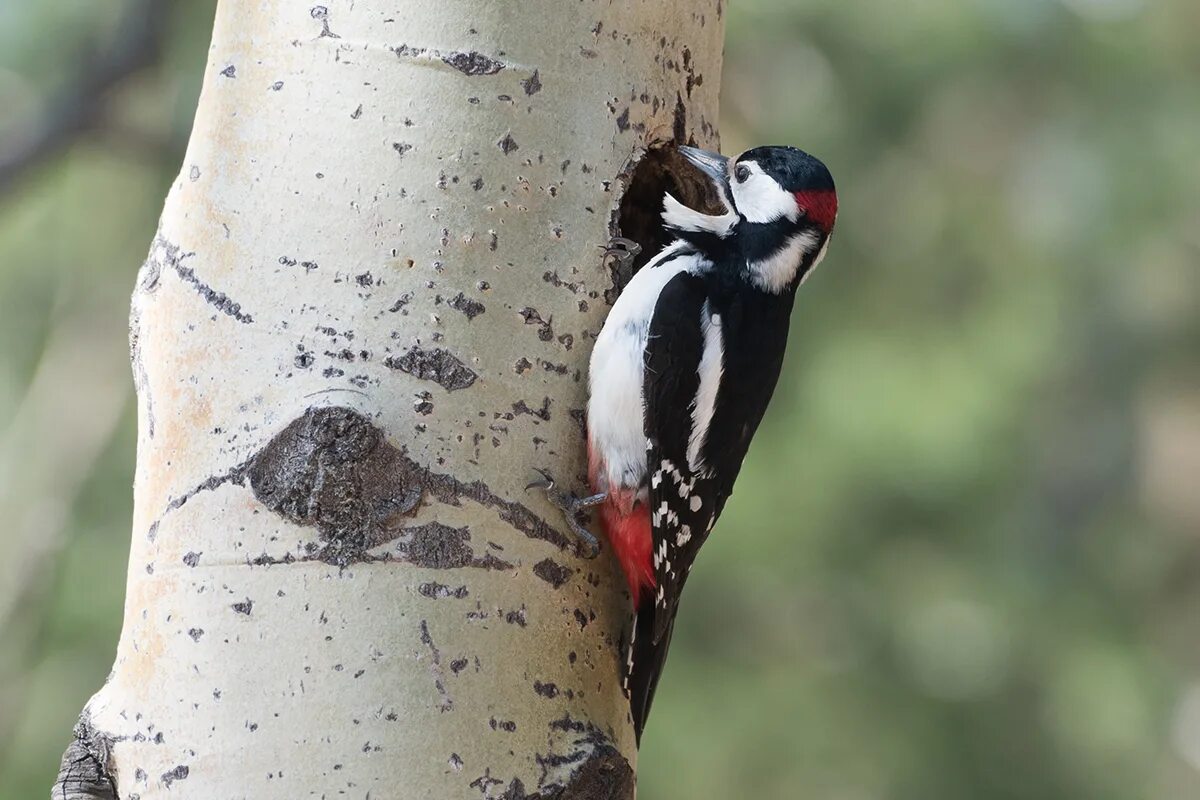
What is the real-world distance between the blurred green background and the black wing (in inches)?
86.1

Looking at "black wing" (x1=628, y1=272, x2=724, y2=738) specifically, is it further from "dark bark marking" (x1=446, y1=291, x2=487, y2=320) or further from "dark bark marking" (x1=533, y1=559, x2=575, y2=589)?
"dark bark marking" (x1=446, y1=291, x2=487, y2=320)

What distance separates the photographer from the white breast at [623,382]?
6.10ft

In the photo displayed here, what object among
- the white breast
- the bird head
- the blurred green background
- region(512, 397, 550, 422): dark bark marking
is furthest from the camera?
the blurred green background

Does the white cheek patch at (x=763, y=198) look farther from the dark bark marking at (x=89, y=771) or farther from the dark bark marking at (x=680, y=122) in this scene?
the dark bark marking at (x=89, y=771)

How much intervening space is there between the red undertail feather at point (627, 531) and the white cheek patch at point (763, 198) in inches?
22.8

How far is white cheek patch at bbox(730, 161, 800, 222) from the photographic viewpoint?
2.33m

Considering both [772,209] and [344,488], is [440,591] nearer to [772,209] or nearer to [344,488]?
[344,488]

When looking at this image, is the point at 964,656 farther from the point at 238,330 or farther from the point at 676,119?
the point at 238,330

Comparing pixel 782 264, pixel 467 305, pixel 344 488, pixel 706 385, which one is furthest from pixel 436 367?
pixel 782 264

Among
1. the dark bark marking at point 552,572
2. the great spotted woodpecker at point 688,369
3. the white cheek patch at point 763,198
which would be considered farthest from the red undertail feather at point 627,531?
the white cheek patch at point 763,198

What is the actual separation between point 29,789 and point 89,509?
2.56ft

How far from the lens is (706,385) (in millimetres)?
2211

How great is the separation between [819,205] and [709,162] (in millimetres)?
288

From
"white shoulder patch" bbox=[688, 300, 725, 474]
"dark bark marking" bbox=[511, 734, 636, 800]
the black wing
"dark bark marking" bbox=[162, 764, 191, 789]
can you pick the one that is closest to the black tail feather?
the black wing
